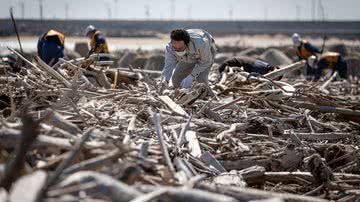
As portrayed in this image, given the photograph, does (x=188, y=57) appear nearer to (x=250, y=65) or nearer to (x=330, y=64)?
(x=250, y=65)

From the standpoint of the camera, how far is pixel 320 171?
4742 mm

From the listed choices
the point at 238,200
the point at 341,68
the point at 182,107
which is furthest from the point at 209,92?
the point at 341,68

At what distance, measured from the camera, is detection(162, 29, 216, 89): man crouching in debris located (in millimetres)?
7398

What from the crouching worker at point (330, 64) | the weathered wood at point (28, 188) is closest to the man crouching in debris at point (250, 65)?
the crouching worker at point (330, 64)

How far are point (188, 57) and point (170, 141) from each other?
321 cm

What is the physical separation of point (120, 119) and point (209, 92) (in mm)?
1812

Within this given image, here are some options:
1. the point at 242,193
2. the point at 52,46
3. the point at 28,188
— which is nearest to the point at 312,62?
the point at 52,46

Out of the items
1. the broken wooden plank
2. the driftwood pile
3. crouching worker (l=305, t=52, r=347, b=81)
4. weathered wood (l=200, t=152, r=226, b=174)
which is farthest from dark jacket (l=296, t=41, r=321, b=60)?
weathered wood (l=200, t=152, r=226, b=174)

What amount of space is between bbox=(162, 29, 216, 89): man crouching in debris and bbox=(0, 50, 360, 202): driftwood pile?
0.37 m

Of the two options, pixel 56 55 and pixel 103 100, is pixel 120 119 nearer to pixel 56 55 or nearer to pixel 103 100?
pixel 103 100

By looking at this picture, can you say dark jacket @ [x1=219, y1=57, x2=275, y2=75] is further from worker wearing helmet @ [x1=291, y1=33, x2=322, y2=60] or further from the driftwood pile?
worker wearing helmet @ [x1=291, y1=33, x2=322, y2=60]

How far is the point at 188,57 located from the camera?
786 centimetres

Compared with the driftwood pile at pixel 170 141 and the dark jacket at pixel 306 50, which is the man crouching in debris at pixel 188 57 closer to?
the driftwood pile at pixel 170 141

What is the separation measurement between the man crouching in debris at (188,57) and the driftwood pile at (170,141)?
0.37 meters
